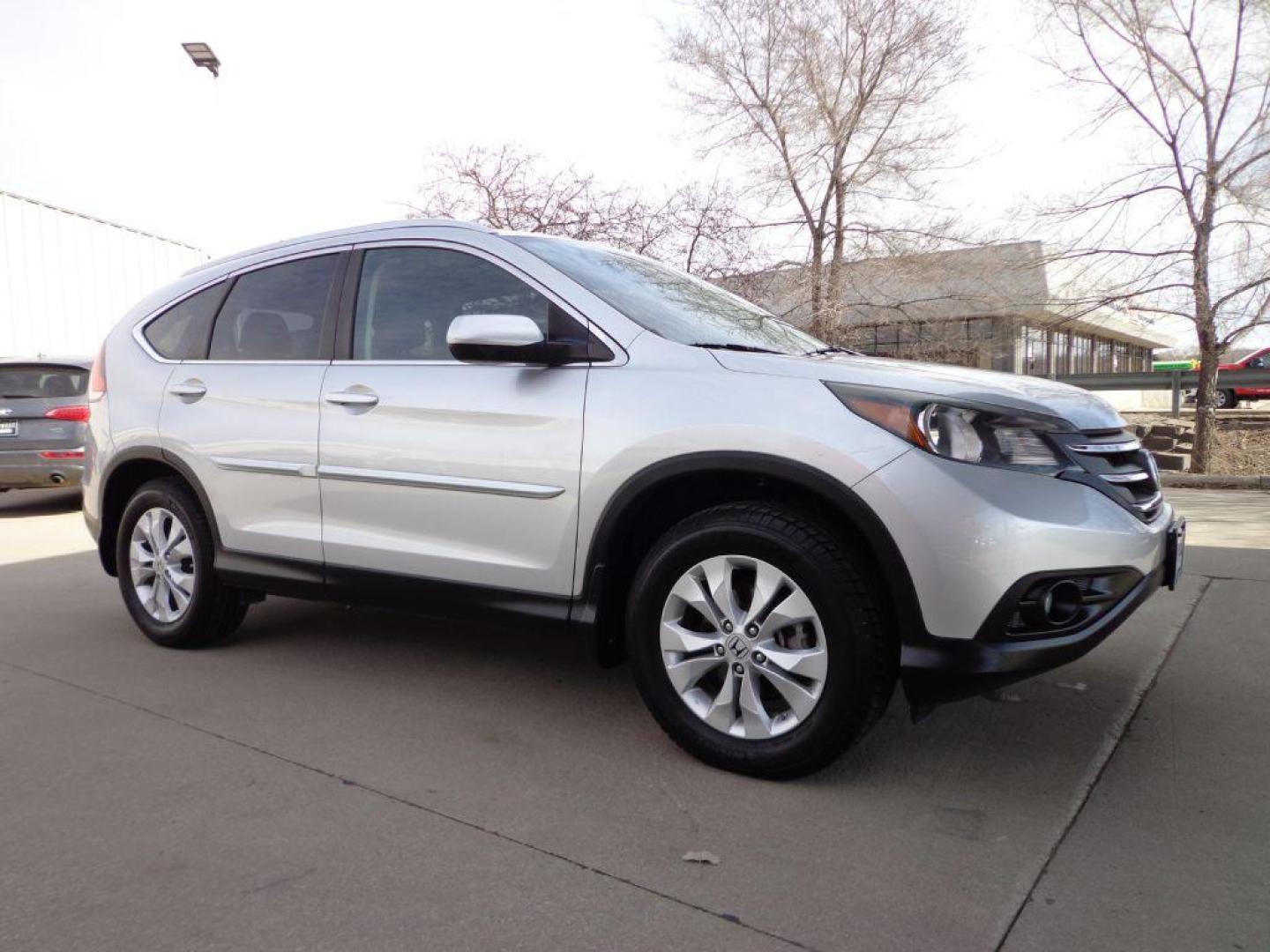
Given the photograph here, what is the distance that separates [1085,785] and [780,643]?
3.31 ft

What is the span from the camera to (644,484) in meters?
3.12

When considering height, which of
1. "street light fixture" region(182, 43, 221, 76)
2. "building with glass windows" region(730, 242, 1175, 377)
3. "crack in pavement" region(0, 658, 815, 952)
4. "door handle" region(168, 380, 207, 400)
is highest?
"street light fixture" region(182, 43, 221, 76)

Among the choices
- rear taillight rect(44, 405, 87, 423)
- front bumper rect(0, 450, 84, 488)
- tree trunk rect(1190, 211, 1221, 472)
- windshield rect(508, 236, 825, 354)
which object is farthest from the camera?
tree trunk rect(1190, 211, 1221, 472)

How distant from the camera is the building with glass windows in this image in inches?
559

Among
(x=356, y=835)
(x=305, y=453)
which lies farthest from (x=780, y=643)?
(x=305, y=453)

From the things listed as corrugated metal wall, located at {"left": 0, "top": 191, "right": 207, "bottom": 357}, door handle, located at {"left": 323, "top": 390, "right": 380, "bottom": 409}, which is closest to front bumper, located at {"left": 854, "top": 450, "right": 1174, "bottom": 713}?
door handle, located at {"left": 323, "top": 390, "right": 380, "bottom": 409}

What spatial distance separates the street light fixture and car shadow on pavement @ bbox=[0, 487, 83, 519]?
24.1 ft

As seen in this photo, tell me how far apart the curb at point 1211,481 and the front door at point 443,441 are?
392 inches

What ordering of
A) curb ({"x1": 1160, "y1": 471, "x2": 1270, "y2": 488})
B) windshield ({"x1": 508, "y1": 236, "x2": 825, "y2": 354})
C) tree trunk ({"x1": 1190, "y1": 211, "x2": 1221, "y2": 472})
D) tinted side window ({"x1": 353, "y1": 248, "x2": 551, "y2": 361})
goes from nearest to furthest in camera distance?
windshield ({"x1": 508, "y1": 236, "x2": 825, "y2": 354}) < tinted side window ({"x1": 353, "y1": 248, "x2": 551, "y2": 361}) < curb ({"x1": 1160, "y1": 471, "x2": 1270, "y2": 488}) < tree trunk ({"x1": 1190, "y1": 211, "x2": 1221, "y2": 472})

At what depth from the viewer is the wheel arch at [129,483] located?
172 inches

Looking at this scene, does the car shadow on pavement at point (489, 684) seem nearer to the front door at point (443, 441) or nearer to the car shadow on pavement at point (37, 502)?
the front door at point (443, 441)

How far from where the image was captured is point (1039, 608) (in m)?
2.71

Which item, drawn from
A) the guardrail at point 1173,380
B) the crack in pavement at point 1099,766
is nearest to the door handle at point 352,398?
the crack in pavement at point 1099,766

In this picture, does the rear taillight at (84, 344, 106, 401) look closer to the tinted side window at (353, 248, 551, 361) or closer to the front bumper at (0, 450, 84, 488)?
the tinted side window at (353, 248, 551, 361)
